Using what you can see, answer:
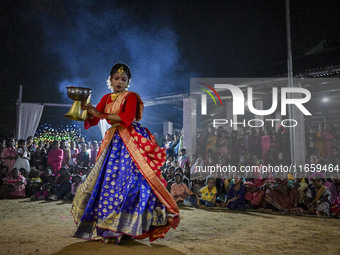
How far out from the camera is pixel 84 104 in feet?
9.30

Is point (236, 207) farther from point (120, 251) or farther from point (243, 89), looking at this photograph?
point (243, 89)

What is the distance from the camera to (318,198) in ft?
19.3

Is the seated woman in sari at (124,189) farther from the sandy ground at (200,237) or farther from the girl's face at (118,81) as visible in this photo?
the sandy ground at (200,237)

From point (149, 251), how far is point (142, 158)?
0.91 metres

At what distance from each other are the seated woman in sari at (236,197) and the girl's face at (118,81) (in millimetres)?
4420

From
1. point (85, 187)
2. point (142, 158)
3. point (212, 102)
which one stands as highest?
point (212, 102)

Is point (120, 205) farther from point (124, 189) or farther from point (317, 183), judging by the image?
point (317, 183)

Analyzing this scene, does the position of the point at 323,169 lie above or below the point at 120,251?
above

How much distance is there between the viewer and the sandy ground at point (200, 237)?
2.80 metres

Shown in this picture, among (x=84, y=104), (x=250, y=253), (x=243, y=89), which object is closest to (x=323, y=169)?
(x=243, y=89)

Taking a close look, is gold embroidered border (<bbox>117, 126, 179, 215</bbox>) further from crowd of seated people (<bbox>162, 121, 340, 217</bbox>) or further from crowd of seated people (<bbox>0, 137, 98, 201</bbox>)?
crowd of seated people (<bbox>0, 137, 98, 201</bbox>)

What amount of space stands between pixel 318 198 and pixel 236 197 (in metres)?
1.70

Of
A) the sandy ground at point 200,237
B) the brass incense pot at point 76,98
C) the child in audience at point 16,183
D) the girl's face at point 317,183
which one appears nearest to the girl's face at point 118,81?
the brass incense pot at point 76,98

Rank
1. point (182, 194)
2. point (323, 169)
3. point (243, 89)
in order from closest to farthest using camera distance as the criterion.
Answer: point (182, 194) < point (323, 169) < point (243, 89)
